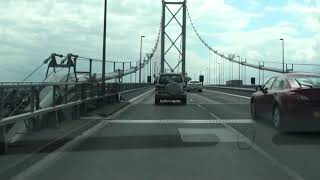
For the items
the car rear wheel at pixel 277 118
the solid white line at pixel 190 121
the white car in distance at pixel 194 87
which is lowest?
the solid white line at pixel 190 121

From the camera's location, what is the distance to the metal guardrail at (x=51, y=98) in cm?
1189

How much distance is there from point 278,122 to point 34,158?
23.5 feet

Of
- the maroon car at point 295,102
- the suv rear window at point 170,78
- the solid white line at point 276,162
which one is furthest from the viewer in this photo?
the suv rear window at point 170,78

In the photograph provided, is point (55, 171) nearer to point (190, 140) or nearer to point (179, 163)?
point (179, 163)

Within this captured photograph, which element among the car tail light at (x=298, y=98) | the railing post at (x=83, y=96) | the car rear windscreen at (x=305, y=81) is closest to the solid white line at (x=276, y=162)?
the car tail light at (x=298, y=98)

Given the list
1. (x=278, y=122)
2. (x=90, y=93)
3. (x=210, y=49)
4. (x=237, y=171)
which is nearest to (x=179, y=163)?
(x=237, y=171)

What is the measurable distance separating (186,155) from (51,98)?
301 inches

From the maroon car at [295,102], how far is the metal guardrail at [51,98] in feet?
19.2

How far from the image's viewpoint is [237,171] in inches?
382

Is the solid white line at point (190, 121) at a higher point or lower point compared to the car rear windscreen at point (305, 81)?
lower

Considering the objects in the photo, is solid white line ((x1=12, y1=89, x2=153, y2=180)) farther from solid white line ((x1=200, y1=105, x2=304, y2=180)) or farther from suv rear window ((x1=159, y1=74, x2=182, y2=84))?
suv rear window ((x1=159, y1=74, x2=182, y2=84))

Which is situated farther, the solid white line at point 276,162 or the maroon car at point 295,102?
the maroon car at point 295,102

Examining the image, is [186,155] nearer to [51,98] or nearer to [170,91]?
[51,98]

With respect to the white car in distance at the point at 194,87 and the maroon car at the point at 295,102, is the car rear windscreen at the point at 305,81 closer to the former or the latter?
the maroon car at the point at 295,102
